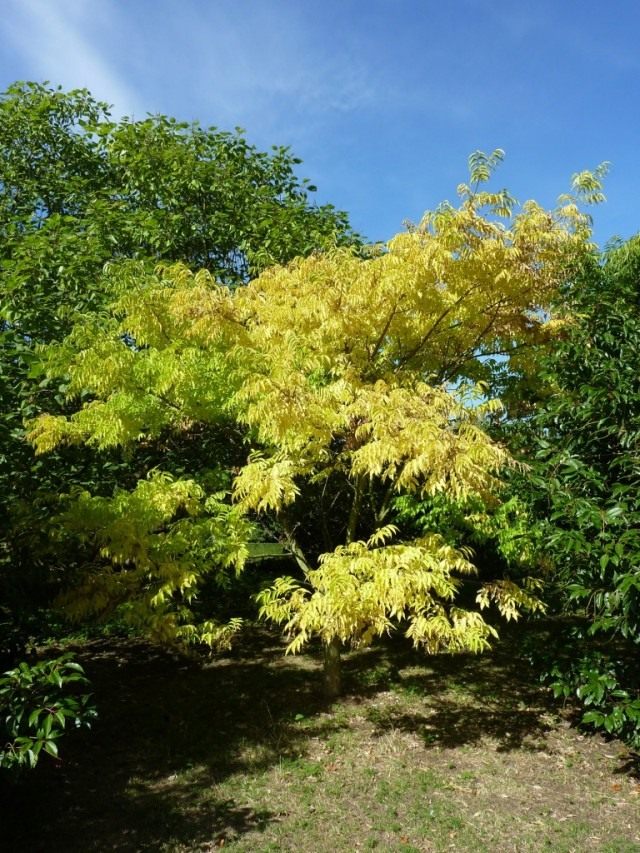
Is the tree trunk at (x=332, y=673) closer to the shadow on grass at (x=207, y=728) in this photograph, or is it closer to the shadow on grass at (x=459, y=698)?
the shadow on grass at (x=207, y=728)

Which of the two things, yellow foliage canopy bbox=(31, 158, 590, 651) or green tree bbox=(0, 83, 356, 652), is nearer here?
yellow foliage canopy bbox=(31, 158, 590, 651)

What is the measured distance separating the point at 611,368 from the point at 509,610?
2.11 metres

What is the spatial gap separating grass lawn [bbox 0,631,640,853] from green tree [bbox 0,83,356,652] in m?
2.63

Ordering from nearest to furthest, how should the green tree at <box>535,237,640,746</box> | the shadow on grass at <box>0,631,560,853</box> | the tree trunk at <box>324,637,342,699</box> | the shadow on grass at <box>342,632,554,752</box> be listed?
the green tree at <box>535,237,640,746</box> < the shadow on grass at <box>0,631,560,853</box> < the shadow on grass at <box>342,632,554,752</box> < the tree trunk at <box>324,637,342,699</box>

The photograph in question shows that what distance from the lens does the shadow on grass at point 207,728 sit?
456cm

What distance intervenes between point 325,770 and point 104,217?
722 cm

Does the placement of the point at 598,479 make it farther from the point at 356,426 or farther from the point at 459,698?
the point at 459,698

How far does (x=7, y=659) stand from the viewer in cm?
435

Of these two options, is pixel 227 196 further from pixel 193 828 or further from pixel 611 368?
pixel 193 828

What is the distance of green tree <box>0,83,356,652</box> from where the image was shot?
6898 millimetres

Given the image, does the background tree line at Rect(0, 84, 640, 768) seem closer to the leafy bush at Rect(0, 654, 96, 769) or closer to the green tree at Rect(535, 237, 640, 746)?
the green tree at Rect(535, 237, 640, 746)

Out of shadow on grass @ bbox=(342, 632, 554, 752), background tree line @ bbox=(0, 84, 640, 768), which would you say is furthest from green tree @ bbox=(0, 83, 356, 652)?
shadow on grass @ bbox=(342, 632, 554, 752)

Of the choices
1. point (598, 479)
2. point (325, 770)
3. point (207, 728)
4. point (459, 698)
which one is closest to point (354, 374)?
point (598, 479)

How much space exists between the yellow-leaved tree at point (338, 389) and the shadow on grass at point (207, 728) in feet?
4.06
